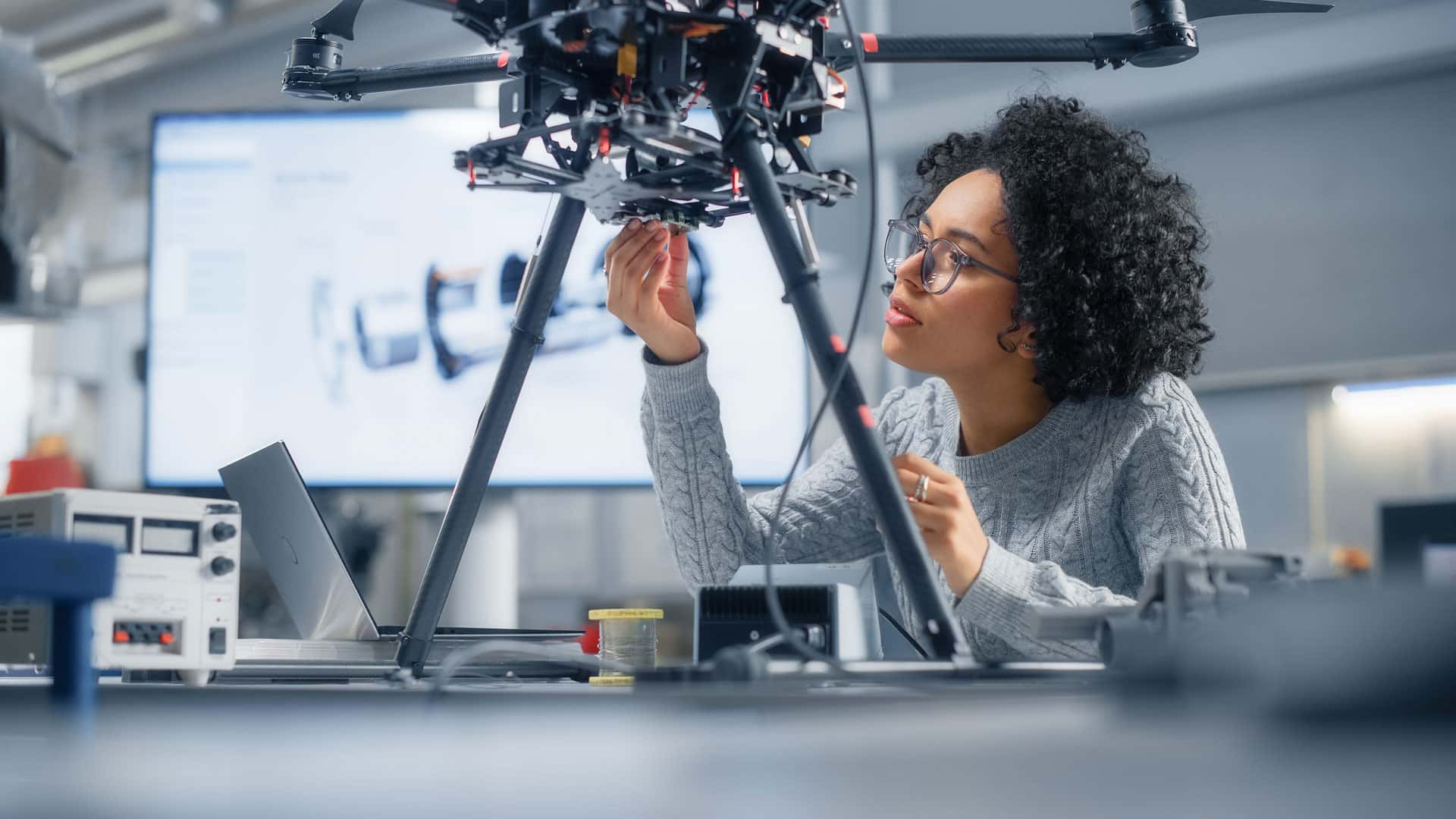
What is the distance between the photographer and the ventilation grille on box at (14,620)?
83 cm

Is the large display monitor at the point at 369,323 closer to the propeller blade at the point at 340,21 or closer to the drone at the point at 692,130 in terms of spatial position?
the propeller blade at the point at 340,21

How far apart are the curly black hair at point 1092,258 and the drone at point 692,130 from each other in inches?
18.8

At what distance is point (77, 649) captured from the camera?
476mm

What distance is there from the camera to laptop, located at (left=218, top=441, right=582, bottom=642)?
1058mm

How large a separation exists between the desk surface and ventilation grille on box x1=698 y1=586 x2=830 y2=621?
0.68ft

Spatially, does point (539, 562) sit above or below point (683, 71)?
below

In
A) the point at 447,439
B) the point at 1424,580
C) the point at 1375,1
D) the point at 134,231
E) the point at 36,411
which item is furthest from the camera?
the point at 134,231

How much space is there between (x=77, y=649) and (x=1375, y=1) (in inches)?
107

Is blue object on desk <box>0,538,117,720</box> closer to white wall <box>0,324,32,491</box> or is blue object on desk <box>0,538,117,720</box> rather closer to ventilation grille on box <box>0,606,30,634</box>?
ventilation grille on box <box>0,606,30,634</box>

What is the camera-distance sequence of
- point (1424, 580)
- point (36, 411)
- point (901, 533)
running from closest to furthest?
point (1424, 580)
point (901, 533)
point (36, 411)

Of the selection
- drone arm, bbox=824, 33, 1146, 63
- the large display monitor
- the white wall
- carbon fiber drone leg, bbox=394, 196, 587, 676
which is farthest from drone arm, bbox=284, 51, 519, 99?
the white wall

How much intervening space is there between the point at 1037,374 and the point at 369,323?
1012 millimetres

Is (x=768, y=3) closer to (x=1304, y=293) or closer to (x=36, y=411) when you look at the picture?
(x=1304, y=293)

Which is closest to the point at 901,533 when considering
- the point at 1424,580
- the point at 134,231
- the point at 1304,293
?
the point at 1424,580
